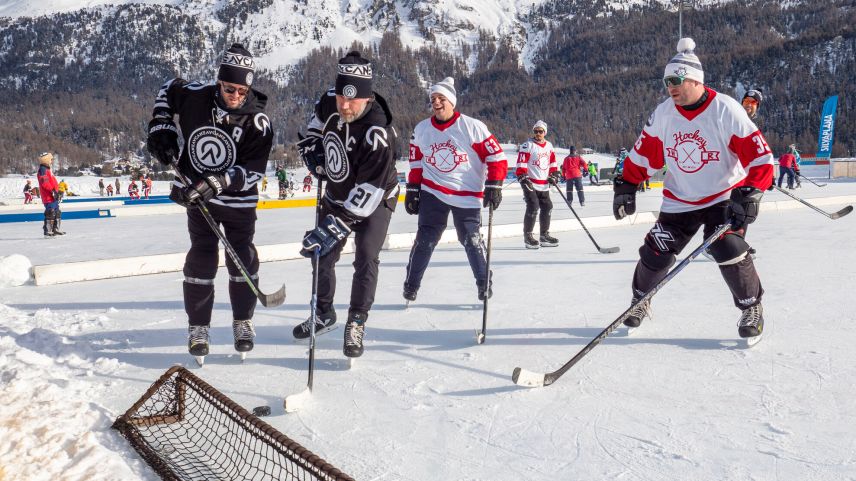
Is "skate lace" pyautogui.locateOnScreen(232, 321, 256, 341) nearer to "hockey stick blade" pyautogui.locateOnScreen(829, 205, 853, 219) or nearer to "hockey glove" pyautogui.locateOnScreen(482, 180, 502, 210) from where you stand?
"hockey glove" pyautogui.locateOnScreen(482, 180, 502, 210)

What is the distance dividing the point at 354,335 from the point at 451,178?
1.67 meters

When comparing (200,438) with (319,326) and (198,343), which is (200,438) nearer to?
(198,343)

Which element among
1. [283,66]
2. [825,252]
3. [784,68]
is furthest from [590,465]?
[283,66]

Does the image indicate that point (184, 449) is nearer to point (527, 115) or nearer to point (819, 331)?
point (819, 331)

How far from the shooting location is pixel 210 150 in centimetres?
335

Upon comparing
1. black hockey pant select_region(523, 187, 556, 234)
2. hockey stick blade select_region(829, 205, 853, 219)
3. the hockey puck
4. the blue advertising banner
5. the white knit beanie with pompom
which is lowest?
the hockey puck

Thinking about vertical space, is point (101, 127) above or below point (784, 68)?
below

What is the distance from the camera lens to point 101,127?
4658 inches

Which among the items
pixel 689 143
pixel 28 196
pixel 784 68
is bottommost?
pixel 28 196

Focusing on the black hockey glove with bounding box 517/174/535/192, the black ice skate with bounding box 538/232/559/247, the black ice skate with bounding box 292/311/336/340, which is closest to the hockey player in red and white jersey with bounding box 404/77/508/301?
the black ice skate with bounding box 292/311/336/340

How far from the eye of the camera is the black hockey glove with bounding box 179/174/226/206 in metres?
3.10

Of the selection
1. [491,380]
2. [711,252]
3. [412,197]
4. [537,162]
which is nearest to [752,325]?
[711,252]

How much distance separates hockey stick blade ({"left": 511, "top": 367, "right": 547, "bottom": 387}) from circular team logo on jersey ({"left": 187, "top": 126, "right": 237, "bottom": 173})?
174 centimetres

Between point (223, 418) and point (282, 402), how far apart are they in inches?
10.1
